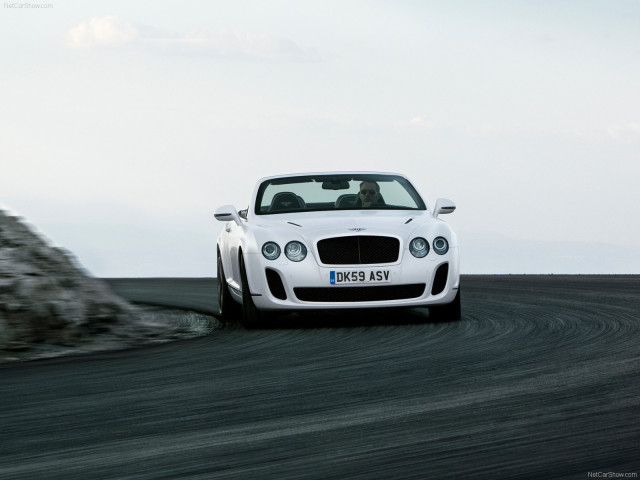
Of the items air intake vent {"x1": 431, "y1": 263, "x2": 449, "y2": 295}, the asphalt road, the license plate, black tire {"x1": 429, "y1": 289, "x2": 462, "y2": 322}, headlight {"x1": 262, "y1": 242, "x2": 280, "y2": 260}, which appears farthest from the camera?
black tire {"x1": 429, "y1": 289, "x2": 462, "y2": 322}

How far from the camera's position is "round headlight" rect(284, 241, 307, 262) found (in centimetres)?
1012

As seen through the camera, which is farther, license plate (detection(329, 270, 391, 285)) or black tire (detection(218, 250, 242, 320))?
black tire (detection(218, 250, 242, 320))

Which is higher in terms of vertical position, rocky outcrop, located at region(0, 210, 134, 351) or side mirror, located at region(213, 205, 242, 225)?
side mirror, located at region(213, 205, 242, 225)

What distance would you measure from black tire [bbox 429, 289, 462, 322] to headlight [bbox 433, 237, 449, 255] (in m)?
0.43

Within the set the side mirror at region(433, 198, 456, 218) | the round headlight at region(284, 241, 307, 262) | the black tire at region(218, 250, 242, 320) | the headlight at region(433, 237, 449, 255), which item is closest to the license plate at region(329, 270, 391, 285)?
the round headlight at region(284, 241, 307, 262)

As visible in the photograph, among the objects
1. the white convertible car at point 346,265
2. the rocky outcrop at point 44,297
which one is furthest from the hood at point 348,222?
the rocky outcrop at point 44,297

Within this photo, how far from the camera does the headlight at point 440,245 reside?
10.4 m

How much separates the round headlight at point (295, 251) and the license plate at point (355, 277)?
0.31 m

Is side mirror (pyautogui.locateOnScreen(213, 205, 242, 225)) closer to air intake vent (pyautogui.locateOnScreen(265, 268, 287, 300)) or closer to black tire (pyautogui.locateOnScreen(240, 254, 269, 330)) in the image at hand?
black tire (pyautogui.locateOnScreen(240, 254, 269, 330))

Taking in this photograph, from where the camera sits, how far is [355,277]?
10.1 meters

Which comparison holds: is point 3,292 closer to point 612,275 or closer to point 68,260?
point 68,260

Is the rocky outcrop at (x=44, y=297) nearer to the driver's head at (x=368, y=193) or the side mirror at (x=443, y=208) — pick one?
the driver's head at (x=368, y=193)

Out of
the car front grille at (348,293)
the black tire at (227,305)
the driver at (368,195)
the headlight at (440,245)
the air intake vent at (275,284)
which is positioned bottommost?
the black tire at (227,305)

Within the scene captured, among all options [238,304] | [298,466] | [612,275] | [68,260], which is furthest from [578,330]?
[612,275]
